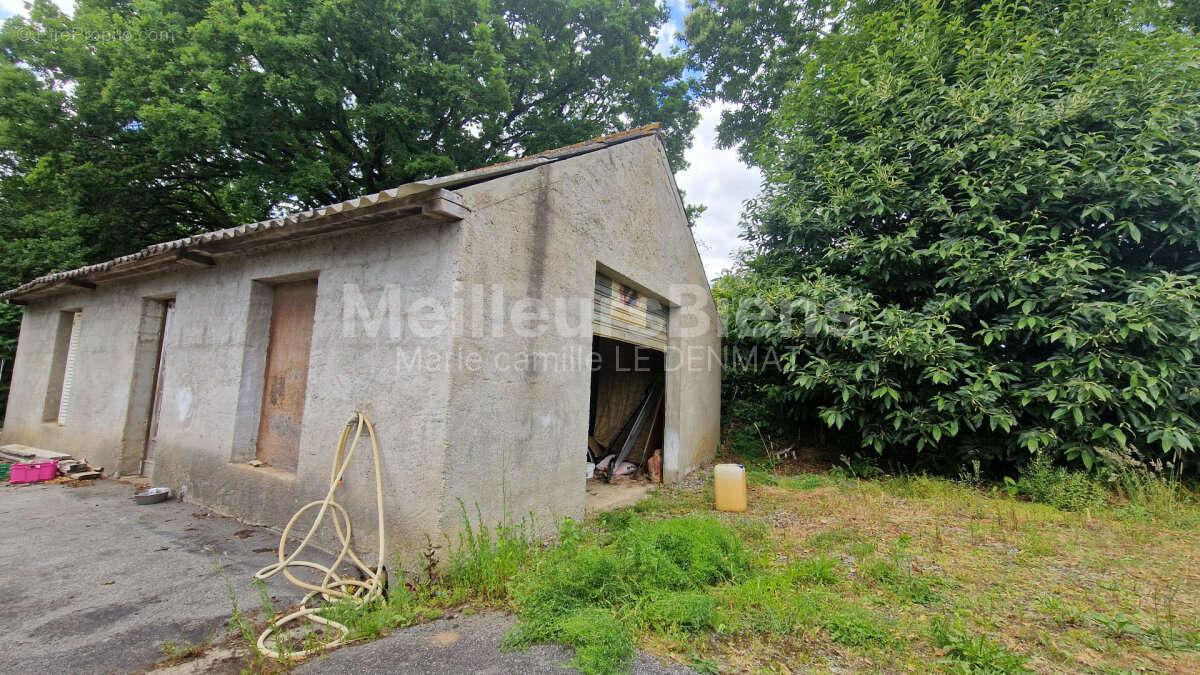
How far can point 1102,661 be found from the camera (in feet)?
7.11

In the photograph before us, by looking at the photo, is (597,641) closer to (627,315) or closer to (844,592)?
(844,592)

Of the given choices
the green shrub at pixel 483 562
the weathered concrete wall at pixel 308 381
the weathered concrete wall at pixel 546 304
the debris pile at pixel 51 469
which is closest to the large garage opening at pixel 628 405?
the weathered concrete wall at pixel 546 304

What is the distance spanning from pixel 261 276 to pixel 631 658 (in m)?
4.68

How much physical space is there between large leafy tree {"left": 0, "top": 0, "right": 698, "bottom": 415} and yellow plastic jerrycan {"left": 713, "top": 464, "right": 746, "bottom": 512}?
8869 mm

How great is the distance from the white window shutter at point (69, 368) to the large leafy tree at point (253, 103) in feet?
12.1

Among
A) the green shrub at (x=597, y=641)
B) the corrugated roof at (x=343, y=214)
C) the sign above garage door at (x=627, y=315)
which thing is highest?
the corrugated roof at (x=343, y=214)

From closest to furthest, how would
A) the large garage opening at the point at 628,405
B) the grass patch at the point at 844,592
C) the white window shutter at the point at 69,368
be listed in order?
the grass patch at the point at 844,592 < the large garage opening at the point at 628,405 < the white window shutter at the point at 69,368

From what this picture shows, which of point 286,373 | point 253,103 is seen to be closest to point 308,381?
point 286,373

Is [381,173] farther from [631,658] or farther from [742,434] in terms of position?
[631,658]

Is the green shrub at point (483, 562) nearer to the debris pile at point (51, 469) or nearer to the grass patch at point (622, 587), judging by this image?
the grass patch at point (622, 587)

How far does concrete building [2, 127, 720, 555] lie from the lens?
10.4 ft

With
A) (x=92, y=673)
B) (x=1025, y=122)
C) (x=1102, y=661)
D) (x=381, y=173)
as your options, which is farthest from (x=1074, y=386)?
(x=381, y=173)

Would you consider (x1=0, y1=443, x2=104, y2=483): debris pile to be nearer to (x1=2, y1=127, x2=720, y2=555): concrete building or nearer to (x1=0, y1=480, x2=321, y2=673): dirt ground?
(x1=2, y1=127, x2=720, y2=555): concrete building

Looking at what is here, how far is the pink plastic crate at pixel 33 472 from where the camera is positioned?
557 centimetres
